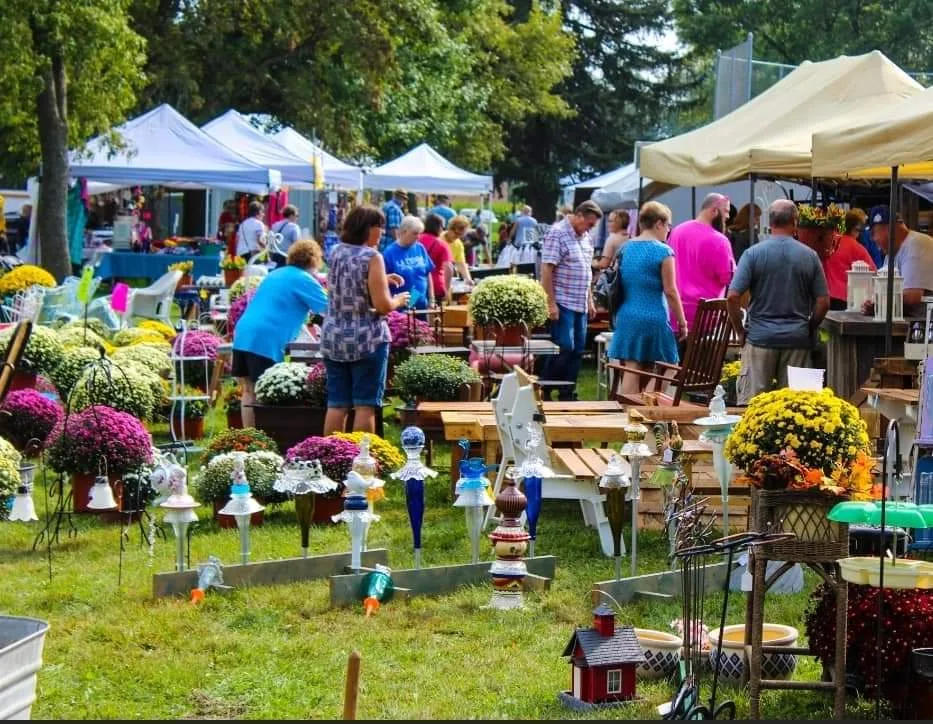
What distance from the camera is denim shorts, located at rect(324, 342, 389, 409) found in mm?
9664

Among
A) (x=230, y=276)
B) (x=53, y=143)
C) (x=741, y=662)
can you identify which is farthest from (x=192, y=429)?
(x=53, y=143)

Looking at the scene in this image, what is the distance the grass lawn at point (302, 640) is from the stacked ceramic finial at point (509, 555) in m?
0.09

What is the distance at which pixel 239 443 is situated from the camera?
9.12m

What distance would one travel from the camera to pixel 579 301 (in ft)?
39.7

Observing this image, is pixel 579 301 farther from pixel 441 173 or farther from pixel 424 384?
pixel 441 173

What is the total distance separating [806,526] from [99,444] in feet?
15.2

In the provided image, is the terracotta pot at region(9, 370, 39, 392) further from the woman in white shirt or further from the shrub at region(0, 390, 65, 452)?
the woman in white shirt

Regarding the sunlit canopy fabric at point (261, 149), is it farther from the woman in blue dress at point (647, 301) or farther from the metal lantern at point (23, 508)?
the metal lantern at point (23, 508)

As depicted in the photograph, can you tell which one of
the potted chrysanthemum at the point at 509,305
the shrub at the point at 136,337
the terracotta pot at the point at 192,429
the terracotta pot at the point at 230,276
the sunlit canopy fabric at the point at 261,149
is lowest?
the terracotta pot at the point at 192,429

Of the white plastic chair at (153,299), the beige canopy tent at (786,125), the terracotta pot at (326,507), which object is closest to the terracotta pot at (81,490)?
the terracotta pot at (326,507)

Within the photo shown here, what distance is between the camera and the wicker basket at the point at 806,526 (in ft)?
16.0

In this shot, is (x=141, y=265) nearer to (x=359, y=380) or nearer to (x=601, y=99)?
(x=359, y=380)

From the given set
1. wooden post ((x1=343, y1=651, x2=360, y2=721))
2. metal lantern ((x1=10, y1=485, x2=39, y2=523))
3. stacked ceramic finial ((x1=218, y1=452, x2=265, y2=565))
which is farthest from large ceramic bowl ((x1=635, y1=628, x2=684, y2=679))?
metal lantern ((x1=10, y1=485, x2=39, y2=523))

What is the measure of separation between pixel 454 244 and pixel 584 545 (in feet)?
41.2
